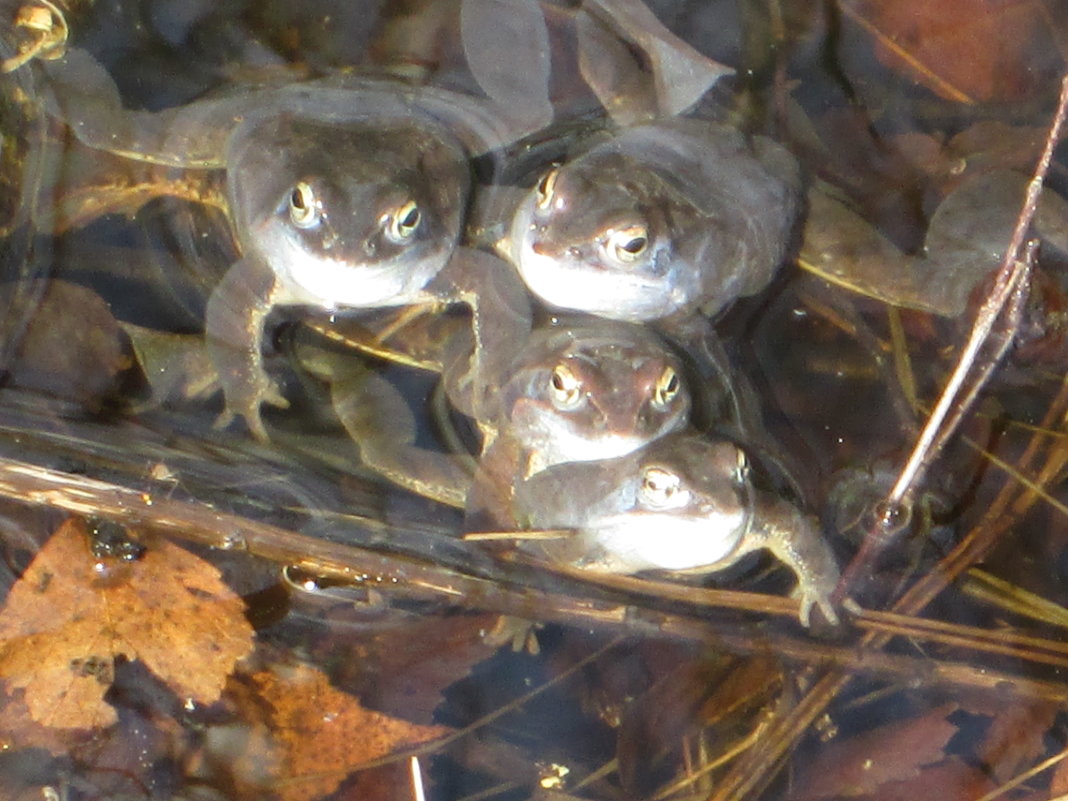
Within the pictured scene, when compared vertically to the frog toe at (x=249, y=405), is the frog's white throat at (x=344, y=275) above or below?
above

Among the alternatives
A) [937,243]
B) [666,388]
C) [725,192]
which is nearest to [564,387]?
[666,388]

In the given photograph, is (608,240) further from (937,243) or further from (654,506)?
(937,243)

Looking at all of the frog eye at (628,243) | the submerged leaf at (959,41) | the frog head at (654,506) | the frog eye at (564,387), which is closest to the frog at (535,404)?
the frog eye at (564,387)

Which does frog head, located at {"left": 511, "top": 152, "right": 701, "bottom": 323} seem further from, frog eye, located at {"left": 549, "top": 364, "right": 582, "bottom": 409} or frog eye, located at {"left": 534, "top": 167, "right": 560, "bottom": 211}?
frog eye, located at {"left": 549, "top": 364, "right": 582, "bottom": 409}

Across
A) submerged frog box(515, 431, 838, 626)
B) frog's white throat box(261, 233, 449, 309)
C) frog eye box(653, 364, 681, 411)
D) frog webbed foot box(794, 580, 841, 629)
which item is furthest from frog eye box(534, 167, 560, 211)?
frog webbed foot box(794, 580, 841, 629)

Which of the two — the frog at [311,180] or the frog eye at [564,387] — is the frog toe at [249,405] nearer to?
the frog at [311,180]

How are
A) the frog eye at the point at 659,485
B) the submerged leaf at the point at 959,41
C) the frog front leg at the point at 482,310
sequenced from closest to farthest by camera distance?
the frog eye at the point at 659,485
the frog front leg at the point at 482,310
the submerged leaf at the point at 959,41

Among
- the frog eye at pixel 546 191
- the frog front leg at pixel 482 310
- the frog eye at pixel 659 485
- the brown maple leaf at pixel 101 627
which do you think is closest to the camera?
the frog eye at pixel 659 485
